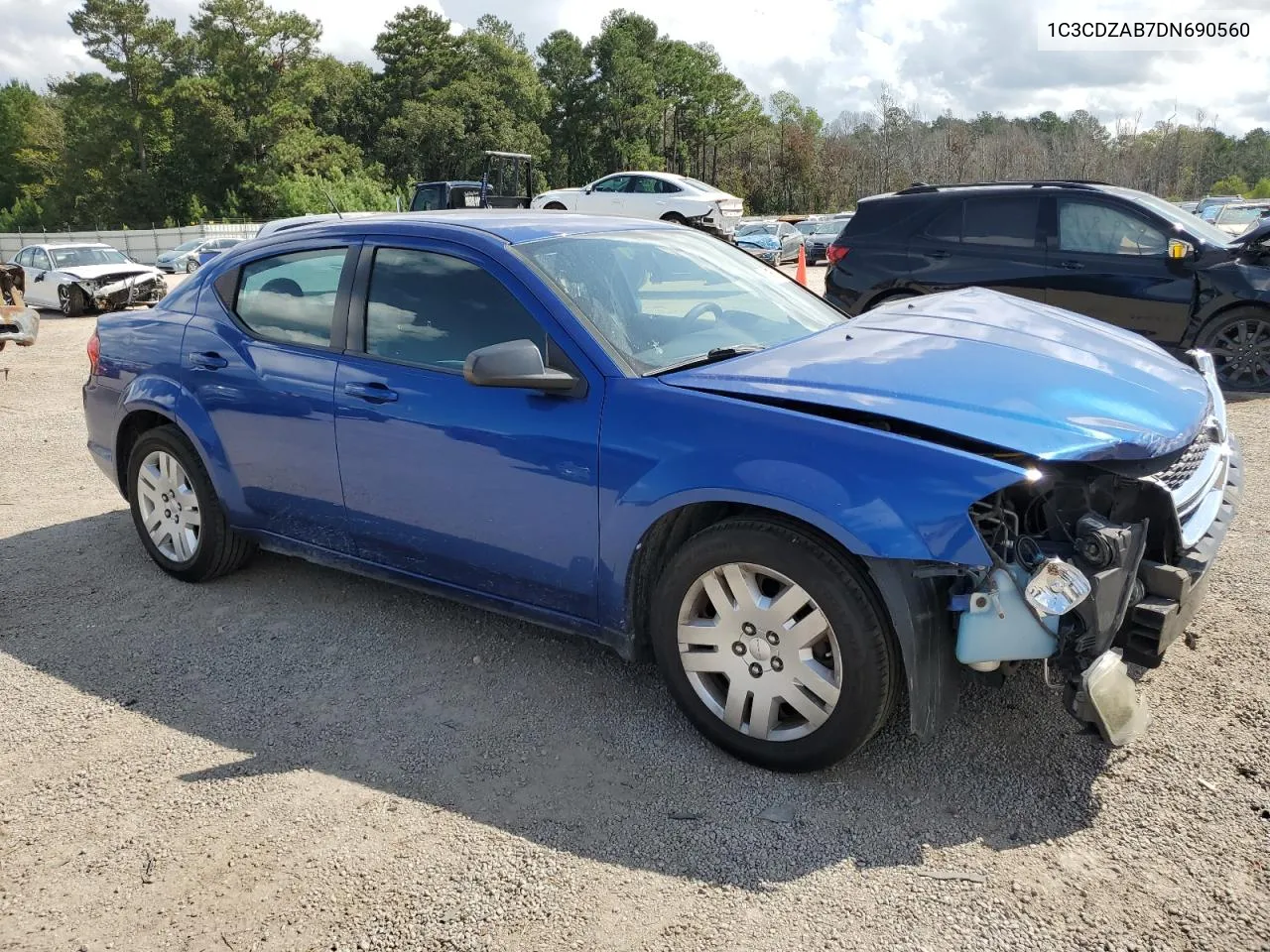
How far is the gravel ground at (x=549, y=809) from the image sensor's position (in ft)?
8.07

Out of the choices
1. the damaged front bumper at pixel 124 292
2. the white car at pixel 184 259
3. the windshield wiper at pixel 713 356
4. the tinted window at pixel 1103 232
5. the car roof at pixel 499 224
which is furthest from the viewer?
the white car at pixel 184 259

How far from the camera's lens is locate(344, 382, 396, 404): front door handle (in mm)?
3688

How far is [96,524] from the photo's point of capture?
5.75 meters

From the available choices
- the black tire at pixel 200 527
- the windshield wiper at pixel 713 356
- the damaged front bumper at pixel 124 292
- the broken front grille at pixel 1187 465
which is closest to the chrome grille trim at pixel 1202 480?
the broken front grille at pixel 1187 465

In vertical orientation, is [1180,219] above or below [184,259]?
above

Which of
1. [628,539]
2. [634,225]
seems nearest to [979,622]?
[628,539]

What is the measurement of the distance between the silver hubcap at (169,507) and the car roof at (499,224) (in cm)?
125

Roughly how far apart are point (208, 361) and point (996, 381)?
3.31m

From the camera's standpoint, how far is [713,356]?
3408 millimetres

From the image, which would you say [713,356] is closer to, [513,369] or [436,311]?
[513,369]

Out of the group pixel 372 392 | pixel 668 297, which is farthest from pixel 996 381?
pixel 372 392

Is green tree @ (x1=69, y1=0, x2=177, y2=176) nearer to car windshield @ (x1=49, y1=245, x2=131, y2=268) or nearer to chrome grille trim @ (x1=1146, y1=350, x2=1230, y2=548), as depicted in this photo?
car windshield @ (x1=49, y1=245, x2=131, y2=268)

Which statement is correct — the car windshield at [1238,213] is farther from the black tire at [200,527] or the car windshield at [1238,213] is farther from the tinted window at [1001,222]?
the black tire at [200,527]

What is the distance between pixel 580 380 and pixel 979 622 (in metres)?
1.45
